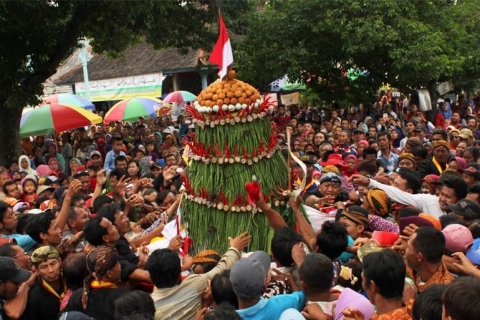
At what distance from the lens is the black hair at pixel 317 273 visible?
339cm

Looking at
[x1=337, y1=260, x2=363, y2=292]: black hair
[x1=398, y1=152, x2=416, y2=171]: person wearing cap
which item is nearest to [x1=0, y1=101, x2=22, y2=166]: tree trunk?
[x1=398, y1=152, x2=416, y2=171]: person wearing cap

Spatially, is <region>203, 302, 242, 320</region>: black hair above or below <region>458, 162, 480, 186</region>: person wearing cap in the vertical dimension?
below

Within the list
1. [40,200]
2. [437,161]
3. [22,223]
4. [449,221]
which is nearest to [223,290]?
[449,221]

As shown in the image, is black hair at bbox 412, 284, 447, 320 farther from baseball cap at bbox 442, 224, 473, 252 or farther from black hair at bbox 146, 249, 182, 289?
black hair at bbox 146, 249, 182, 289

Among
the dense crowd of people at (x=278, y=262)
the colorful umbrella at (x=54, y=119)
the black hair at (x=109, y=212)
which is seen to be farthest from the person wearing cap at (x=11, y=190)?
the colorful umbrella at (x=54, y=119)

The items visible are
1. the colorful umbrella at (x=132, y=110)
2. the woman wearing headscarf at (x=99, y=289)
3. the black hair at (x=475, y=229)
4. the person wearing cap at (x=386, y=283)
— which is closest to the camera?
the person wearing cap at (x=386, y=283)

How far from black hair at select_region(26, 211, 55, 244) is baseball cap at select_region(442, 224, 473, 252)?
3.06 meters

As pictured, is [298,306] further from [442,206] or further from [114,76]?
[114,76]

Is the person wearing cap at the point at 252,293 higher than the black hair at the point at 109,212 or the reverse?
the reverse

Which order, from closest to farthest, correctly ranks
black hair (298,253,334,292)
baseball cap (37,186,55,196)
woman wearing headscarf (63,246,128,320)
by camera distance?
black hair (298,253,334,292), woman wearing headscarf (63,246,128,320), baseball cap (37,186,55,196)

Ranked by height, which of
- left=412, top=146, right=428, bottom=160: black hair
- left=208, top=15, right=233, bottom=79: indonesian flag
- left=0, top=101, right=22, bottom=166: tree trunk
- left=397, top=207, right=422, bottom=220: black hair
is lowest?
left=397, top=207, right=422, bottom=220: black hair

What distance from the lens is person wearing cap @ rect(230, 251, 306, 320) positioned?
3299 millimetres

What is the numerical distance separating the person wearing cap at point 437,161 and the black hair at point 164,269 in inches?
180

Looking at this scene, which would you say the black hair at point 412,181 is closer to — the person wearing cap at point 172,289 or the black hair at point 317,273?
the black hair at point 317,273
